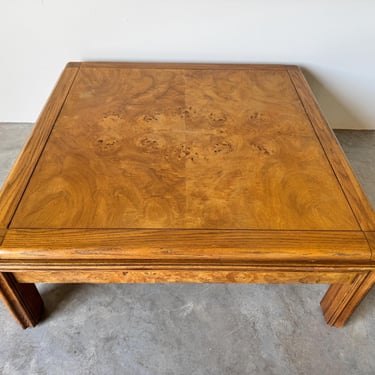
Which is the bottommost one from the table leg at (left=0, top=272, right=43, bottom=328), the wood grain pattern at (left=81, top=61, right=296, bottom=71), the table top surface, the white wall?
the table leg at (left=0, top=272, right=43, bottom=328)

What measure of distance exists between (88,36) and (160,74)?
341mm

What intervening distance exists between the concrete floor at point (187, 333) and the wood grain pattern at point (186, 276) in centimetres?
24

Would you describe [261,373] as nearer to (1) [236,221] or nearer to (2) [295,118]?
(1) [236,221]

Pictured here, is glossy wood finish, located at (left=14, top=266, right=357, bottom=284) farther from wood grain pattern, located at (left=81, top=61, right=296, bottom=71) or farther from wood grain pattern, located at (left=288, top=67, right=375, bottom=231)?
wood grain pattern, located at (left=81, top=61, right=296, bottom=71)

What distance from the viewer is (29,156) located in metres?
0.99

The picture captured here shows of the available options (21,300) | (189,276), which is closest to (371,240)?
(189,276)

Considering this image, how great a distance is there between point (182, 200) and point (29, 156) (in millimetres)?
478

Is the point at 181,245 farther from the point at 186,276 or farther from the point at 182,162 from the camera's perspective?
the point at 182,162

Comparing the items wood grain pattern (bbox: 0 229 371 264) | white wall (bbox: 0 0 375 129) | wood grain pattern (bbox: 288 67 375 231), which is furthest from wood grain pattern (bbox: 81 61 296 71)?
wood grain pattern (bbox: 0 229 371 264)

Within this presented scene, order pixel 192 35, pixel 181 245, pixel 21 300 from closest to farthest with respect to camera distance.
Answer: pixel 181 245 → pixel 21 300 → pixel 192 35

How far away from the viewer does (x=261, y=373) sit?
975 millimetres

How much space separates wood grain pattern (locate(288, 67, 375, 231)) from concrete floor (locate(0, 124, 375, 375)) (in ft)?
1.32

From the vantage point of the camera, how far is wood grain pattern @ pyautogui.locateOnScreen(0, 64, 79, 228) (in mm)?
867

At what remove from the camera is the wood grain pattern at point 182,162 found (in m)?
0.86
